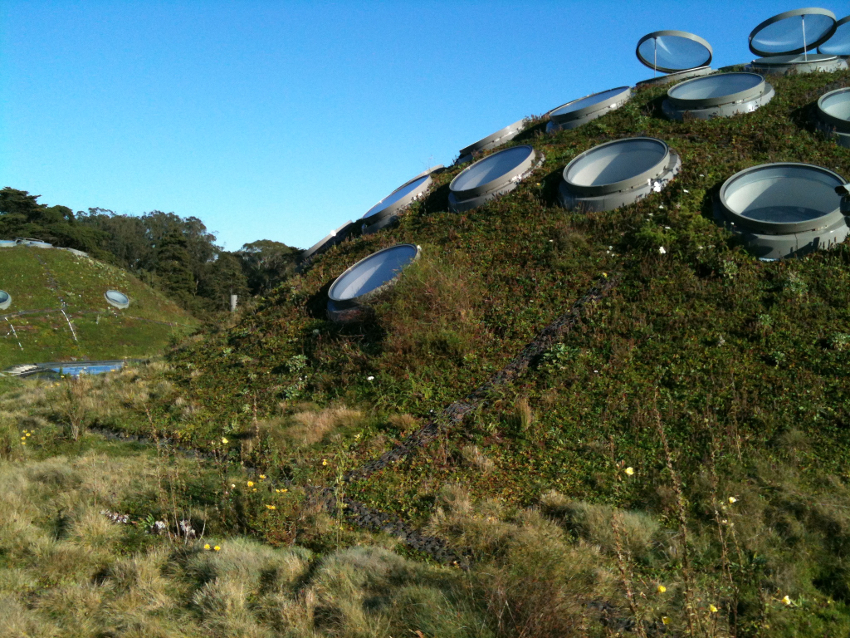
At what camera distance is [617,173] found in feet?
49.7

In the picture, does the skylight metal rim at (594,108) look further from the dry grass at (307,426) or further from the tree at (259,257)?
the tree at (259,257)

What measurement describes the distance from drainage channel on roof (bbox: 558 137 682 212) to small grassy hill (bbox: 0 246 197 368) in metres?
22.8

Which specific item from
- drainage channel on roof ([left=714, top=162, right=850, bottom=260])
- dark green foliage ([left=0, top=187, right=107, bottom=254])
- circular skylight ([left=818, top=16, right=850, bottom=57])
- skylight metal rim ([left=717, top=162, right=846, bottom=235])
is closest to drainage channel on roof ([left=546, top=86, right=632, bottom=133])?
drainage channel on roof ([left=714, top=162, right=850, bottom=260])

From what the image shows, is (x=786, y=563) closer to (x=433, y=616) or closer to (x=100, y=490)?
(x=433, y=616)

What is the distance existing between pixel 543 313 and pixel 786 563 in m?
6.39

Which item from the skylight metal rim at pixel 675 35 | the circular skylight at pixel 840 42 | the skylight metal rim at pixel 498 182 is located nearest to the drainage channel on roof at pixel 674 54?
the skylight metal rim at pixel 675 35

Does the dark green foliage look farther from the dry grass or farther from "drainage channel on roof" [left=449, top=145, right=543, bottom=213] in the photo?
the dry grass

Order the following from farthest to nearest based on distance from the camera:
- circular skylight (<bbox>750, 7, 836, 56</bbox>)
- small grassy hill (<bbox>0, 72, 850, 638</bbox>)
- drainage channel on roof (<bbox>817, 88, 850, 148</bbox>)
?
1. circular skylight (<bbox>750, 7, 836, 56</bbox>)
2. drainage channel on roof (<bbox>817, 88, 850, 148</bbox>)
3. small grassy hill (<bbox>0, 72, 850, 638</bbox>)

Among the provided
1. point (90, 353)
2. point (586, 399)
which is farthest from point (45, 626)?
point (90, 353)

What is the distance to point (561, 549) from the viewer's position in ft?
16.7

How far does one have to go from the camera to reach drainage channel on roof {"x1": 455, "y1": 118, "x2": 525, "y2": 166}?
22.2m

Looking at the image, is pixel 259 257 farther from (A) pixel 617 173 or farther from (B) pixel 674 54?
(A) pixel 617 173

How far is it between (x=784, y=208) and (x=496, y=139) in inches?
470

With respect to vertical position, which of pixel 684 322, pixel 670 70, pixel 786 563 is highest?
pixel 670 70
